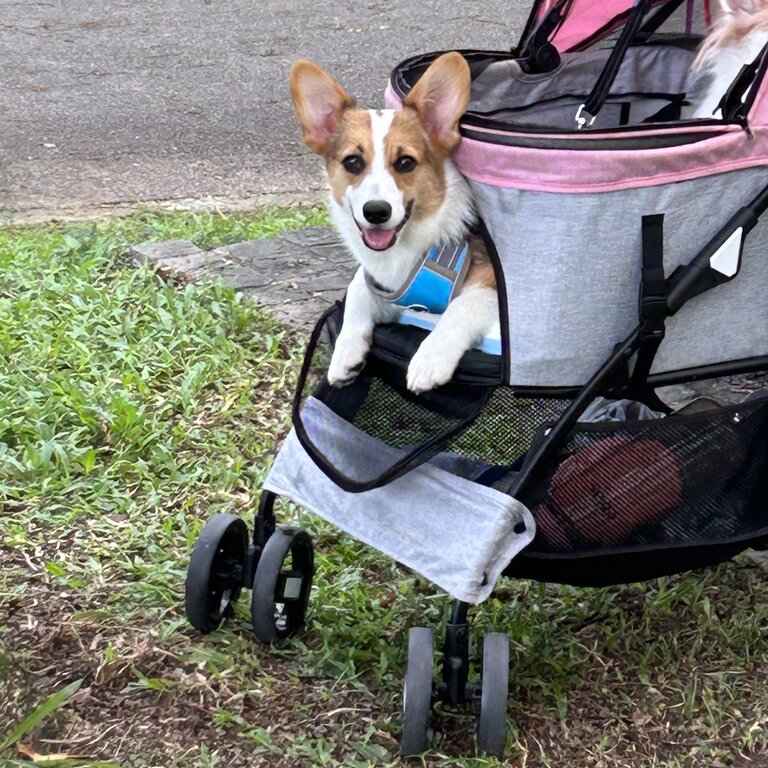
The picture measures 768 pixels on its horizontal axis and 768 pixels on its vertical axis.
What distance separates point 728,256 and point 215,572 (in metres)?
1.30

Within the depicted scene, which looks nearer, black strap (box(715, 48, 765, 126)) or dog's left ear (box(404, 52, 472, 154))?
black strap (box(715, 48, 765, 126))

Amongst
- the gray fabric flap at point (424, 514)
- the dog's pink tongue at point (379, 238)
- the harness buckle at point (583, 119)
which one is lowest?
the gray fabric flap at point (424, 514)

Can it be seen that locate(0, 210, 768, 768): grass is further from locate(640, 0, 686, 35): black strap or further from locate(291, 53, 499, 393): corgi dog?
locate(640, 0, 686, 35): black strap

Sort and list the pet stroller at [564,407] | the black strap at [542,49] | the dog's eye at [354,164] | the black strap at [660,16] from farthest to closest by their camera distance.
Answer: the black strap at [660,16], the black strap at [542,49], the dog's eye at [354,164], the pet stroller at [564,407]

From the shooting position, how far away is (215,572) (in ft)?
8.80

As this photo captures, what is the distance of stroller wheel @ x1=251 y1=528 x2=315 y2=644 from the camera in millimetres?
2582

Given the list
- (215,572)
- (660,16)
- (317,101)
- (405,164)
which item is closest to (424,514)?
(215,572)

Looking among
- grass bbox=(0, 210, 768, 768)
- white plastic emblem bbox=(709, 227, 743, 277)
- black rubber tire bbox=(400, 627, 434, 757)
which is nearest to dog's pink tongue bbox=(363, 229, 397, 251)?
white plastic emblem bbox=(709, 227, 743, 277)

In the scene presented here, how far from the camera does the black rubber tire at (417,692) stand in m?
2.33

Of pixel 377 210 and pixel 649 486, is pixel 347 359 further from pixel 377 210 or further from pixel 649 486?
pixel 649 486

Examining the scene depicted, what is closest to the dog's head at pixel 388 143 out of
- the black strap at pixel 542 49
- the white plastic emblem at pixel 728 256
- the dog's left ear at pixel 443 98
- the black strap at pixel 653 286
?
the dog's left ear at pixel 443 98

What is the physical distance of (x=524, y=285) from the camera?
220 centimetres

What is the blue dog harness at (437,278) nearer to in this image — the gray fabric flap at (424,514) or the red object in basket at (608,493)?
the gray fabric flap at (424,514)

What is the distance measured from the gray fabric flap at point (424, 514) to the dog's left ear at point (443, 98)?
63 cm
